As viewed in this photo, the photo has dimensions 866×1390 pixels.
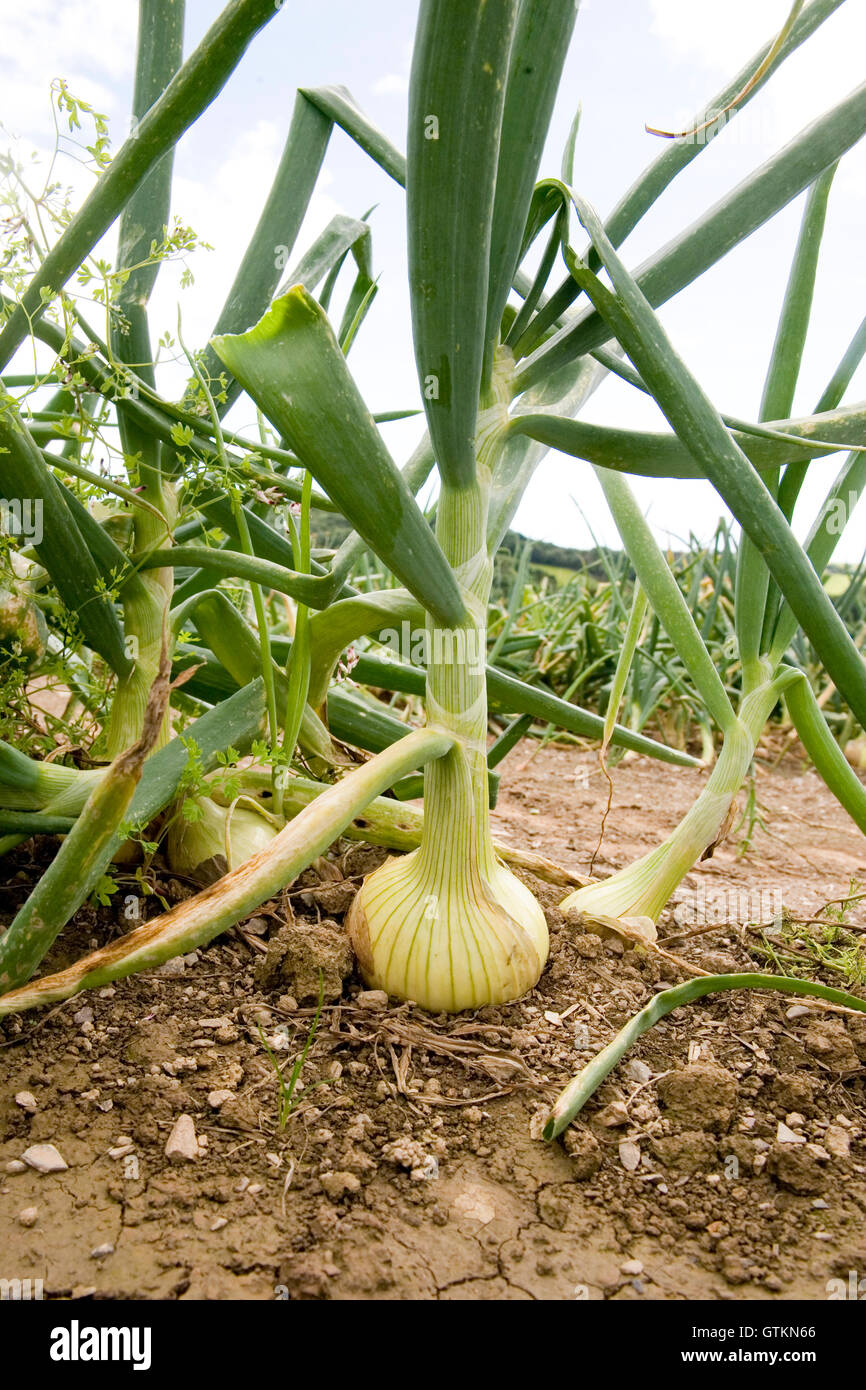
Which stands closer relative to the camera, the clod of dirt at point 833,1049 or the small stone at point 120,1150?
the small stone at point 120,1150

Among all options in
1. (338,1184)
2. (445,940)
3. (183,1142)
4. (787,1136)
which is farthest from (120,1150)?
(787,1136)

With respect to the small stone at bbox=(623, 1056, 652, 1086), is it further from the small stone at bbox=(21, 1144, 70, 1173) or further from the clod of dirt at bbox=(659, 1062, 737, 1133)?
the small stone at bbox=(21, 1144, 70, 1173)

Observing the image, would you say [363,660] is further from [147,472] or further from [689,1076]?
[689,1076]

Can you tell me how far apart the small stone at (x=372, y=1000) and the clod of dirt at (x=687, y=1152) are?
0.90 feet

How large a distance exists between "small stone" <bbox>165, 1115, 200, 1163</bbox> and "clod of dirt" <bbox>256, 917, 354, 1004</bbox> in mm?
170

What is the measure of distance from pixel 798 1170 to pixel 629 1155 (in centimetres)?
14

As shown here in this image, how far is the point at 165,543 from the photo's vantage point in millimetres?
1058

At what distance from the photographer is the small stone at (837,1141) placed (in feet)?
2.64

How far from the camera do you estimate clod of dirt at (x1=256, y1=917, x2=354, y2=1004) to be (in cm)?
92

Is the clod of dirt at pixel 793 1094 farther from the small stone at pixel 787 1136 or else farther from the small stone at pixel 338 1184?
the small stone at pixel 338 1184

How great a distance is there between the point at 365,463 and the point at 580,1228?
0.61m

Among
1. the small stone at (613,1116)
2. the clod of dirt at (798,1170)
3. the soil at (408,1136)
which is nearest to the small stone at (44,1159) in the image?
the soil at (408,1136)

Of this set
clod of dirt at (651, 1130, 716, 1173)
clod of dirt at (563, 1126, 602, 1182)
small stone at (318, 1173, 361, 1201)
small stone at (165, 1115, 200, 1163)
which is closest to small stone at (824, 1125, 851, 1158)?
clod of dirt at (651, 1130, 716, 1173)

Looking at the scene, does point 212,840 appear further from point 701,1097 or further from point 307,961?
point 701,1097
